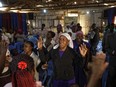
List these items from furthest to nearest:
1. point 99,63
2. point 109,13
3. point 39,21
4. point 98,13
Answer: point 98,13 → point 39,21 → point 109,13 → point 99,63

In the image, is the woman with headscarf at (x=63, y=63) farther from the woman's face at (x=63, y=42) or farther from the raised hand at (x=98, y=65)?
the raised hand at (x=98, y=65)

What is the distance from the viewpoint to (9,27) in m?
15.1

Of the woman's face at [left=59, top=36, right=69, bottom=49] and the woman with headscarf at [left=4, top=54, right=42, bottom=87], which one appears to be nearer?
the woman with headscarf at [left=4, top=54, right=42, bottom=87]

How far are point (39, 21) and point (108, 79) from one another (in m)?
12.5

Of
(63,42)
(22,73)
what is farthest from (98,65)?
(63,42)

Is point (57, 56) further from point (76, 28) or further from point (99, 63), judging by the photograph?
point (76, 28)

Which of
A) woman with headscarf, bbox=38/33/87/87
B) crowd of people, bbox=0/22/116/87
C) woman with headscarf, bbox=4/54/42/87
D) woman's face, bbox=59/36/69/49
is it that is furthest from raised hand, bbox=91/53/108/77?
woman's face, bbox=59/36/69/49

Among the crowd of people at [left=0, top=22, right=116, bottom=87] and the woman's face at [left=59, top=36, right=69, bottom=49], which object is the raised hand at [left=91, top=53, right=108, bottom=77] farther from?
the woman's face at [left=59, top=36, right=69, bottom=49]

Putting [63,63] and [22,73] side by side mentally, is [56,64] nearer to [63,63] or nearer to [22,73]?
[63,63]

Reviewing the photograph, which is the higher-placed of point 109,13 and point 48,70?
point 109,13

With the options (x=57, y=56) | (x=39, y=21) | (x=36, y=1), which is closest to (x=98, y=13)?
(x=39, y=21)

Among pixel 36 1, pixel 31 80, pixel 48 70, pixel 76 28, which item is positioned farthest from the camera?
pixel 76 28

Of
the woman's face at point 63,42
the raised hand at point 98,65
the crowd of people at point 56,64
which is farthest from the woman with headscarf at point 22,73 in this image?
the woman's face at point 63,42

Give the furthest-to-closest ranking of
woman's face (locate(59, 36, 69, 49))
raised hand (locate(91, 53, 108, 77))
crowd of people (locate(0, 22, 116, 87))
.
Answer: woman's face (locate(59, 36, 69, 49)) < crowd of people (locate(0, 22, 116, 87)) < raised hand (locate(91, 53, 108, 77))
